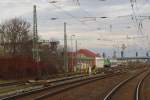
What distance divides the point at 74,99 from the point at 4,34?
7935cm

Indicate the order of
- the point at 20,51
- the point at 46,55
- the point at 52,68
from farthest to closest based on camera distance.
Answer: the point at 20,51
the point at 46,55
the point at 52,68

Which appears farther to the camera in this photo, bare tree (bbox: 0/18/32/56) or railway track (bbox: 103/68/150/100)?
bare tree (bbox: 0/18/32/56)

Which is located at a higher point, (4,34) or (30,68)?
(4,34)

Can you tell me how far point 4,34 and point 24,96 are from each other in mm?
77136

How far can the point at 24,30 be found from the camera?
103062 millimetres

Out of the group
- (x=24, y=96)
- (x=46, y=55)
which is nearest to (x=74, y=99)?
(x=24, y=96)

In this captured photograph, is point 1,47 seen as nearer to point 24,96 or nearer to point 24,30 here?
point 24,30

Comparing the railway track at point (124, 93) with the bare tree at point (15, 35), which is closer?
the railway track at point (124, 93)

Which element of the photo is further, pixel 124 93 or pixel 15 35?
pixel 15 35

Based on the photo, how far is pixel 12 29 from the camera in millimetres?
102500

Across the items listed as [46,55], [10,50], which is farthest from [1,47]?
[46,55]

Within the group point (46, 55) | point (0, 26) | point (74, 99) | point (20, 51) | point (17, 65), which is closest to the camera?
point (74, 99)

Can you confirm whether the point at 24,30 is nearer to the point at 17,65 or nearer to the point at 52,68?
the point at 52,68

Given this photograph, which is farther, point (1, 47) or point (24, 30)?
point (24, 30)
